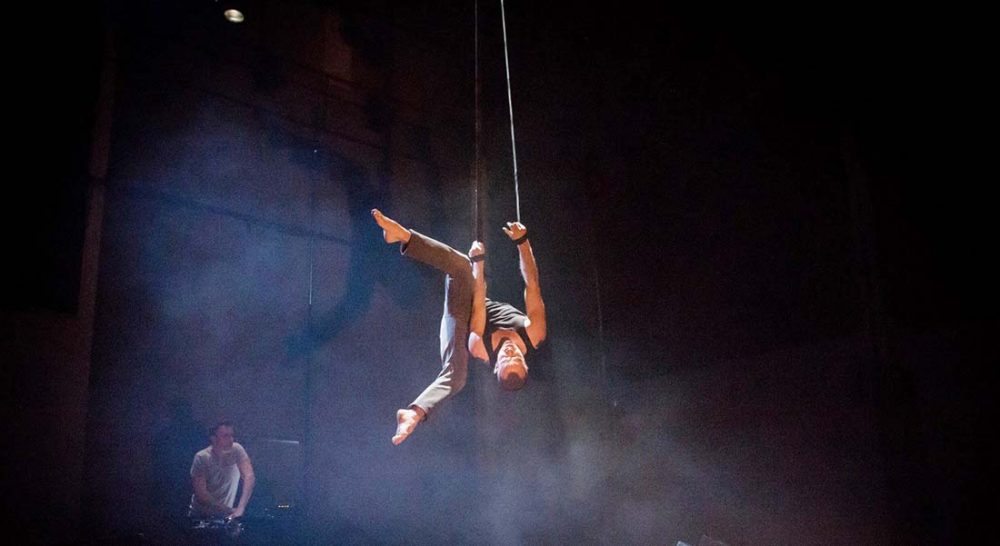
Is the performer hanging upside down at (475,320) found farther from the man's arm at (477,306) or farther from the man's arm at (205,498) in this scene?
the man's arm at (205,498)

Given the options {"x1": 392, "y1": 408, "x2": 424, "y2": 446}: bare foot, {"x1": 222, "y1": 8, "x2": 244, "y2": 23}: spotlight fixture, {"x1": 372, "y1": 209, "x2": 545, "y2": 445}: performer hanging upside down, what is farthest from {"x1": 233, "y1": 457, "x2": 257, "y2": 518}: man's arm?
{"x1": 222, "y1": 8, "x2": 244, "y2": 23}: spotlight fixture

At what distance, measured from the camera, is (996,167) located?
3035mm

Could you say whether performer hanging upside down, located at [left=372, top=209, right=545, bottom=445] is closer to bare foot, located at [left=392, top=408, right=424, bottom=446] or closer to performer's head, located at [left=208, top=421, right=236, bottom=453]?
bare foot, located at [left=392, top=408, right=424, bottom=446]

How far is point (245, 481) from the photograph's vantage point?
188 inches

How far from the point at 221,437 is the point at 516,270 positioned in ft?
9.38

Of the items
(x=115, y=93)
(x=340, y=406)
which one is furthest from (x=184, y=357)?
(x=115, y=93)

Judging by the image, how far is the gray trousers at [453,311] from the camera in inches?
154

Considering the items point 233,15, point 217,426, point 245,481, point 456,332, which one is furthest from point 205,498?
point 233,15

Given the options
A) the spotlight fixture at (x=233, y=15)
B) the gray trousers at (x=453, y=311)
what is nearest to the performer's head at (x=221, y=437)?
the gray trousers at (x=453, y=311)

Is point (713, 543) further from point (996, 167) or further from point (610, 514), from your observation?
point (996, 167)

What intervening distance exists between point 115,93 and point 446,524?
4.19 meters

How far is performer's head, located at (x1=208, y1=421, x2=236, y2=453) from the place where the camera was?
4.72 meters

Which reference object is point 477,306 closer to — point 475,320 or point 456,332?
point 475,320

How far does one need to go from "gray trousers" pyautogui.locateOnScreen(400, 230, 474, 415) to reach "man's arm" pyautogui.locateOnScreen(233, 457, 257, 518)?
1.66m
